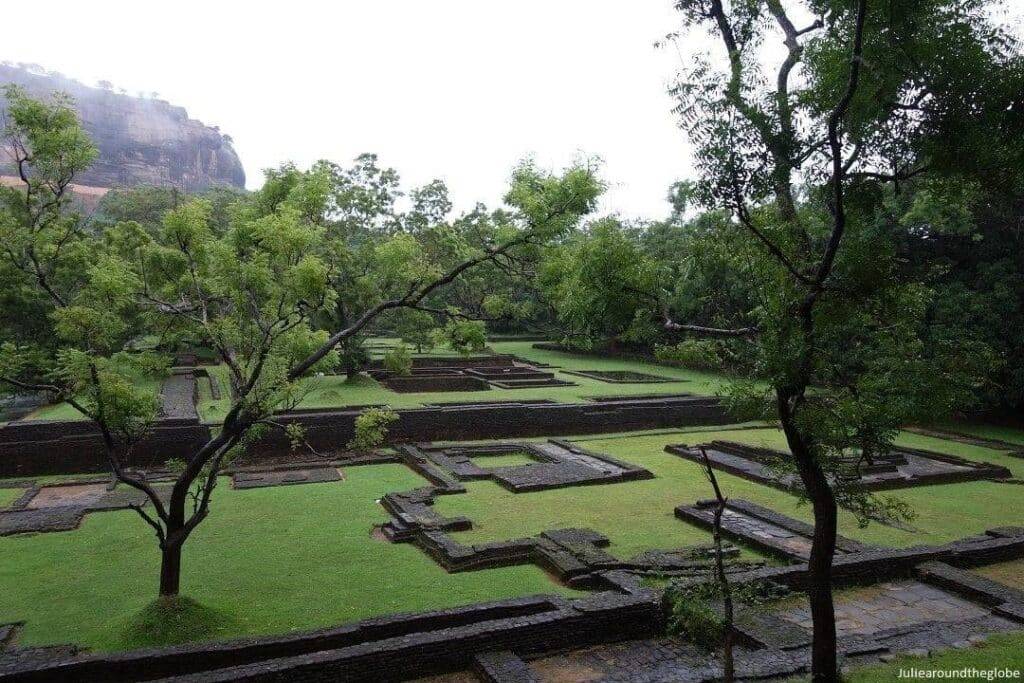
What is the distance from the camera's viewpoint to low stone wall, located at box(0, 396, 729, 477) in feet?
41.2

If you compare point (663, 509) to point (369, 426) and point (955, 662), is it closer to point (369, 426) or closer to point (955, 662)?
point (369, 426)

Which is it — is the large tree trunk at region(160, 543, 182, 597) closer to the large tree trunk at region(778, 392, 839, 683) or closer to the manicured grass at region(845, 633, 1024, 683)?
the large tree trunk at region(778, 392, 839, 683)

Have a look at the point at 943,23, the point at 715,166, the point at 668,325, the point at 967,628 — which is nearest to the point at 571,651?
the point at 668,325

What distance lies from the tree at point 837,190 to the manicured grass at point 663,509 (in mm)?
4659

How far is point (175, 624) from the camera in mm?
6438

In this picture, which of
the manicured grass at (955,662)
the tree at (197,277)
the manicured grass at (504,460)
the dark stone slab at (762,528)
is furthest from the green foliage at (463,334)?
the manicured grass at (504,460)

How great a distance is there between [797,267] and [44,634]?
24.7 ft

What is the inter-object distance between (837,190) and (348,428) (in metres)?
11.8

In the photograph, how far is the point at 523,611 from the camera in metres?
6.77

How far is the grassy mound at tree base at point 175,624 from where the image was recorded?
629cm

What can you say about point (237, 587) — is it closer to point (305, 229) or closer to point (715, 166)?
point (305, 229)

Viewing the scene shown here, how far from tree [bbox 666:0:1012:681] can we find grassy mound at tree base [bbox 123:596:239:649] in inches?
207

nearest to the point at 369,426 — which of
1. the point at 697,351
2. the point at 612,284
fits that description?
the point at 612,284

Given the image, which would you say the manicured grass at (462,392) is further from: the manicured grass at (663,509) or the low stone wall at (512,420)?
the manicured grass at (663,509)
